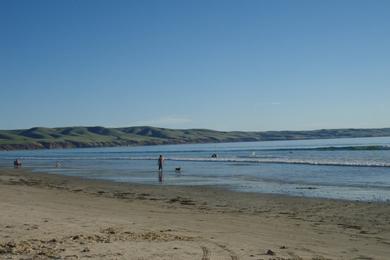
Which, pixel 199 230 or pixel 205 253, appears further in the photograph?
pixel 199 230

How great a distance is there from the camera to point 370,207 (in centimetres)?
1980

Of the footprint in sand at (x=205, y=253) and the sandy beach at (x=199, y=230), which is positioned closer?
the footprint in sand at (x=205, y=253)

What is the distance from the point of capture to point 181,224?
15.3 m

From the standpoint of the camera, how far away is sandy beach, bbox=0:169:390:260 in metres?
10.6

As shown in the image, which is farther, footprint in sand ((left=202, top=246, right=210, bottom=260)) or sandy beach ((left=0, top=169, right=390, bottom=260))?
sandy beach ((left=0, top=169, right=390, bottom=260))

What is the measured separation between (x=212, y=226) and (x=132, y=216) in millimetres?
3338

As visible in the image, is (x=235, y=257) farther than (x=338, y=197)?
No

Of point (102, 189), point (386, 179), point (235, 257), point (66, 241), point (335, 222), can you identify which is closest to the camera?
point (235, 257)

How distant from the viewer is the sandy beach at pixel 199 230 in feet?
34.9

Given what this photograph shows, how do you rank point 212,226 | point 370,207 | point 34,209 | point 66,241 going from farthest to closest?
point 370,207
point 34,209
point 212,226
point 66,241

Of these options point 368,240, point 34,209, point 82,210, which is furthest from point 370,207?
point 34,209

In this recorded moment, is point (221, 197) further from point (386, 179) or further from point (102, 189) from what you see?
point (386, 179)

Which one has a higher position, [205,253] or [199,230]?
[205,253]

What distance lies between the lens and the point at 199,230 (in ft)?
45.8
